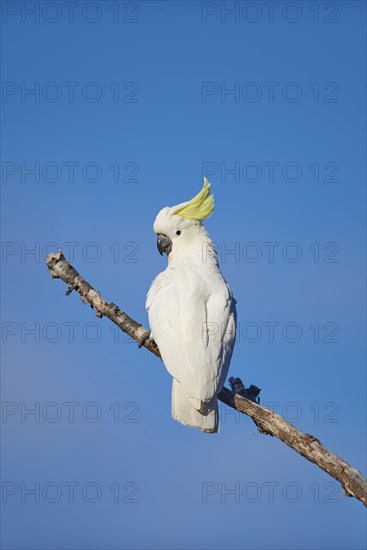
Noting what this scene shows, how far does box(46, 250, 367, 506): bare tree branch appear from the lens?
4.32 meters

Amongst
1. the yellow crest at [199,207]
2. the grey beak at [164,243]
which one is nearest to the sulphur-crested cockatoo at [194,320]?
the yellow crest at [199,207]

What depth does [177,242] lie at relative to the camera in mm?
5680

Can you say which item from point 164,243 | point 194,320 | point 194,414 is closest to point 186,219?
point 164,243

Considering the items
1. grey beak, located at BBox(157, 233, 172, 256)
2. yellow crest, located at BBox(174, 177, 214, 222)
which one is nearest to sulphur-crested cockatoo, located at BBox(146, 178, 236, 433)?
yellow crest, located at BBox(174, 177, 214, 222)

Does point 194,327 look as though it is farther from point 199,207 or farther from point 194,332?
point 199,207

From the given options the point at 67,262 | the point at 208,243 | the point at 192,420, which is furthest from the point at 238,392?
the point at 67,262

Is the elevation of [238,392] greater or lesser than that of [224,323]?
lesser

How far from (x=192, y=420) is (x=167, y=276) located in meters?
1.17

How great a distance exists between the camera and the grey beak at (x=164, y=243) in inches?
225

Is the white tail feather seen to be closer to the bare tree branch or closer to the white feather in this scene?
the white feather

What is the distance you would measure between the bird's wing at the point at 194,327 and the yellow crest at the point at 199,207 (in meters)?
0.52

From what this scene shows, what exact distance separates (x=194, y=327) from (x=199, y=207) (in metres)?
1.20

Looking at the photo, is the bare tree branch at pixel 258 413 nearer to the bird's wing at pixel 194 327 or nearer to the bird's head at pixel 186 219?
the bird's wing at pixel 194 327

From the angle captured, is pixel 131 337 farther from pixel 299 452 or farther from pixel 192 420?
pixel 299 452
